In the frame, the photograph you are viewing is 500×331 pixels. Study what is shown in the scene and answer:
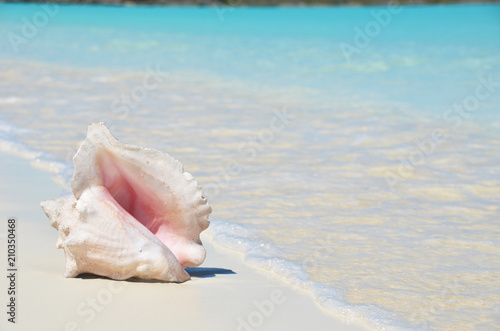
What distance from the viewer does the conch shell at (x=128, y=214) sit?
2.52m

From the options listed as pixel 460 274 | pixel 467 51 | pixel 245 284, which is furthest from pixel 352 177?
pixel 467 51

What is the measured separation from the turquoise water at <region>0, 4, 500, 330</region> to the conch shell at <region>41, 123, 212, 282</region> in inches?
20.9

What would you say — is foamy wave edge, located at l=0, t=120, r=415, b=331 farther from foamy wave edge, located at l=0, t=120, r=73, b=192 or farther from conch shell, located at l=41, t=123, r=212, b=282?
conch shell, located at l=41, t=123, r=212, b=282

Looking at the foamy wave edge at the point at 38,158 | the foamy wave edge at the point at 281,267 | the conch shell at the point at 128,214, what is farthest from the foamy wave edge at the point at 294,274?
the foamy wave edge at the point at 38,158

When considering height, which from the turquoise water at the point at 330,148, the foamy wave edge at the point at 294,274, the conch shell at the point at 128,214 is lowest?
the turquoise water at the point at 330,148

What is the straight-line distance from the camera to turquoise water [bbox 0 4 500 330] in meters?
2.93

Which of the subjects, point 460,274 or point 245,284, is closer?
point 245,284

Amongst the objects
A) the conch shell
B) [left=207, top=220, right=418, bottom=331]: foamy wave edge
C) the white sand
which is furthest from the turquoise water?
the conch shell

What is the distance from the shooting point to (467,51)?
12.6 m

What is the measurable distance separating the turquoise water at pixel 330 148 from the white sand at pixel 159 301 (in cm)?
15

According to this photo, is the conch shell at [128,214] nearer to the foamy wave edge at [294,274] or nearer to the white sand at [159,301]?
the white sand at [159,301]

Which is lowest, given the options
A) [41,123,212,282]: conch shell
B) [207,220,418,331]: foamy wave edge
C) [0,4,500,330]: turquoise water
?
[0,4,500,330]: turquoise water

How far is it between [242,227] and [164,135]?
7.99 feet

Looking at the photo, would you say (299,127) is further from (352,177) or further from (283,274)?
(283,274)
